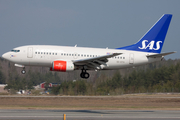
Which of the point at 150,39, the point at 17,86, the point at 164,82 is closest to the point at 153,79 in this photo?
the point at 164,82

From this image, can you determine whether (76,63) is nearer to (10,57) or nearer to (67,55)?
(67,55)

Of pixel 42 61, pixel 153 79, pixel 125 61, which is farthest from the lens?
pixel 153 79

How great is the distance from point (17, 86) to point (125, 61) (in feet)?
152

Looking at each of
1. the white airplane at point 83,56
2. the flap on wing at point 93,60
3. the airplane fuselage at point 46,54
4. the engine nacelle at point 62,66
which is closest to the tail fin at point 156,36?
the white airplane at point 83,56

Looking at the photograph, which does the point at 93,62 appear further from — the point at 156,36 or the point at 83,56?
the point at 156,36

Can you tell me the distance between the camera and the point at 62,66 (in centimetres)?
3338

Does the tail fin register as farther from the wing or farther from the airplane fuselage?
the wing

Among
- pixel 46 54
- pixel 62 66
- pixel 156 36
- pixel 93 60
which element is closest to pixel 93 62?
pixel 93 60

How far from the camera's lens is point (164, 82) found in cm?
6881

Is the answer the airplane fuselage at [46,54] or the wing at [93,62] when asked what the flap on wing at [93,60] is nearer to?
the wing at [93,62]

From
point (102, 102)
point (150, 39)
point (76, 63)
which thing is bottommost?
point (102, 102)

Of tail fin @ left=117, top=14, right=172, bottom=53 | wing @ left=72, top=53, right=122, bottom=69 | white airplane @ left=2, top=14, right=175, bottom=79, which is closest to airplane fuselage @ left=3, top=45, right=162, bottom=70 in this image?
white airplane @ left=2, top=14, right=175, bottom=79

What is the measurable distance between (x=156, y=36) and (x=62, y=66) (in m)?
14.4

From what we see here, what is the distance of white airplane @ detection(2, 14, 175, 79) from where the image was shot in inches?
1330
